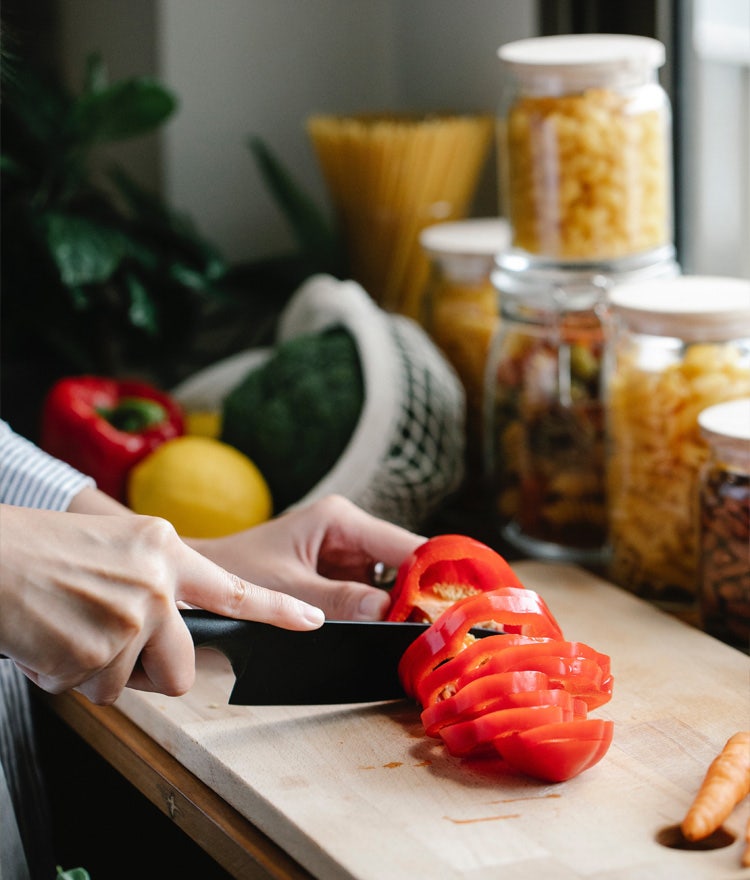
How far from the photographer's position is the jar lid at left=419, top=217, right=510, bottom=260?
51.9 inches

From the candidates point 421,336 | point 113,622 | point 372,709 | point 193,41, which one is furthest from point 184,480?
point 193,41

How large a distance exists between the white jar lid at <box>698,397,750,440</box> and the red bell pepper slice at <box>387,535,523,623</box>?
19 centimetres

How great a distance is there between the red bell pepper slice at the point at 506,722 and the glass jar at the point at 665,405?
308mm

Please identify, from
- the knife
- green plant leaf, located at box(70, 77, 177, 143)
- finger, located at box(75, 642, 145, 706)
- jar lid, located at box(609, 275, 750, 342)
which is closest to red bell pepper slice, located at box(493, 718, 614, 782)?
the knife

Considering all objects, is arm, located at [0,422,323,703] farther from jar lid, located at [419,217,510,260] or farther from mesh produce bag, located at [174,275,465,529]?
jar lid, located at [419,217,510,260]

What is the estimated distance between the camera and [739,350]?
1.02 m

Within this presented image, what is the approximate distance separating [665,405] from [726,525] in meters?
0.12

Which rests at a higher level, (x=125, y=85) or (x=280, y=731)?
(x=125, y=85)

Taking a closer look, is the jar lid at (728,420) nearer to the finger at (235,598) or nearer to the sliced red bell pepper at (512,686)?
the sliced red bell pepper at (512,686)

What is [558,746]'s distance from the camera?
0.74 metres

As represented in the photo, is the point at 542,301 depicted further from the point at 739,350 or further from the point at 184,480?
the point at 184,480

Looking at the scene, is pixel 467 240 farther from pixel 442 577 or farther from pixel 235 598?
pixel 235 598

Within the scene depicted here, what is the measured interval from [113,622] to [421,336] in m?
0.68

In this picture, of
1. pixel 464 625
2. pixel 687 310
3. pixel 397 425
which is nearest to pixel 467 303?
pixel 397 425
